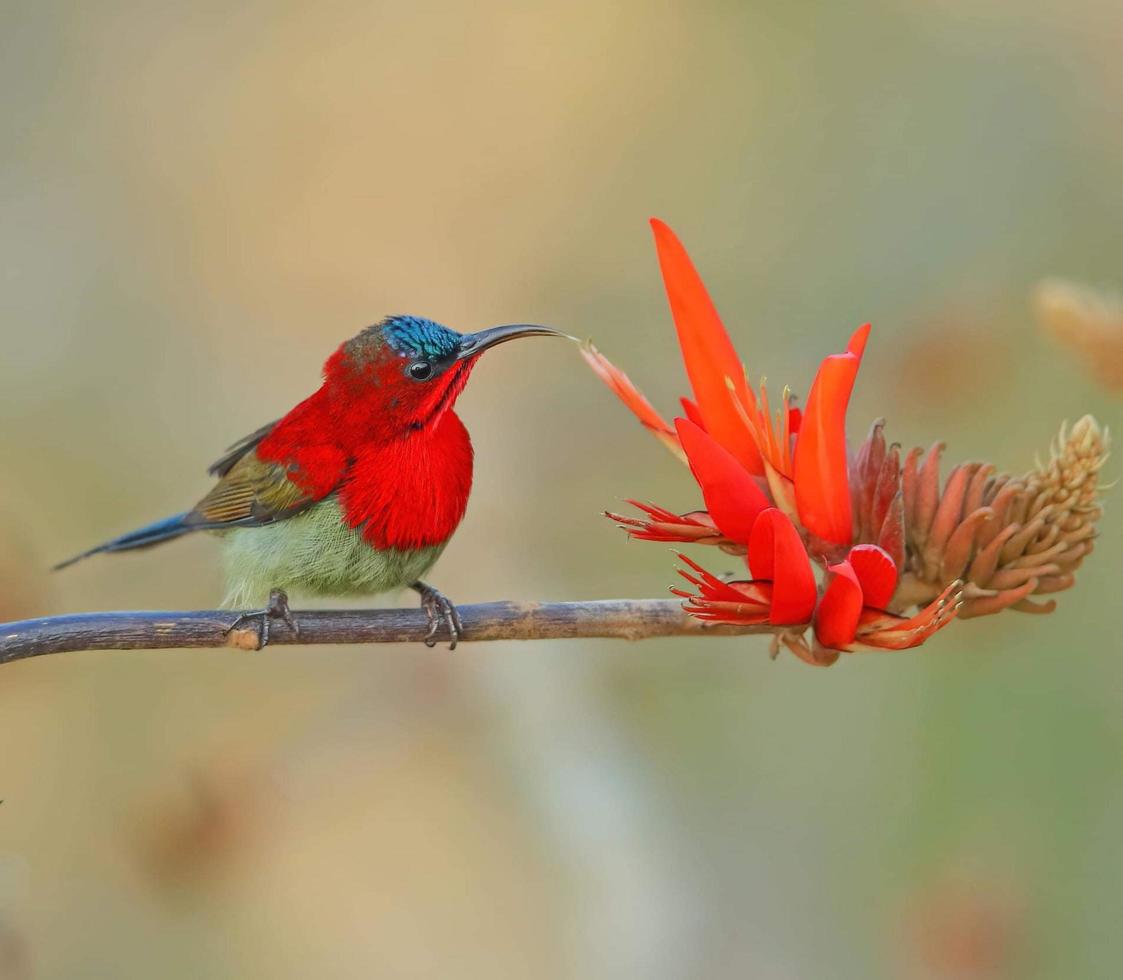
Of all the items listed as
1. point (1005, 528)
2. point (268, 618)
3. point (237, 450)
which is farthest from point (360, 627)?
point (237, 450)

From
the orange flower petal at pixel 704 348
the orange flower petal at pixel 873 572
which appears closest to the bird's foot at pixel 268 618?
the orange flower petal at pixel 704 348

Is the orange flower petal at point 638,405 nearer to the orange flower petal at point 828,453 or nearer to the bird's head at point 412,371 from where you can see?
the orange flower petal at point 828,453

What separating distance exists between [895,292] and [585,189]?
108 centimetres

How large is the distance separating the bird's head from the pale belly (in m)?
0.23

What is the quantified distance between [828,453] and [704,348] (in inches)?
7.6

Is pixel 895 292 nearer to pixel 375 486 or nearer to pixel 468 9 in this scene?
pixel 375 486

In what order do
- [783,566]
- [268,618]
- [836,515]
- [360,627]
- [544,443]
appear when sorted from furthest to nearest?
[544,443] < [268,618] < [360,627] < [836,515] < [783,566]

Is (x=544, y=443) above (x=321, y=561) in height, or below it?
above

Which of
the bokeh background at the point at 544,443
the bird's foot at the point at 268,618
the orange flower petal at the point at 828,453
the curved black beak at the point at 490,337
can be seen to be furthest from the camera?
the bokeh background at the point at 544,443

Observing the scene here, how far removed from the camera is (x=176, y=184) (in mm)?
3977

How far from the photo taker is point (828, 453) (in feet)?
4.97

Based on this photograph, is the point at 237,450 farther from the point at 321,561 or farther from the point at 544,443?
the point at 544,443

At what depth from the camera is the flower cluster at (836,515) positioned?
145 cm

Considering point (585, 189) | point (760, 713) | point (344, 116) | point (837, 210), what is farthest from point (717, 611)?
point (344, 116)
